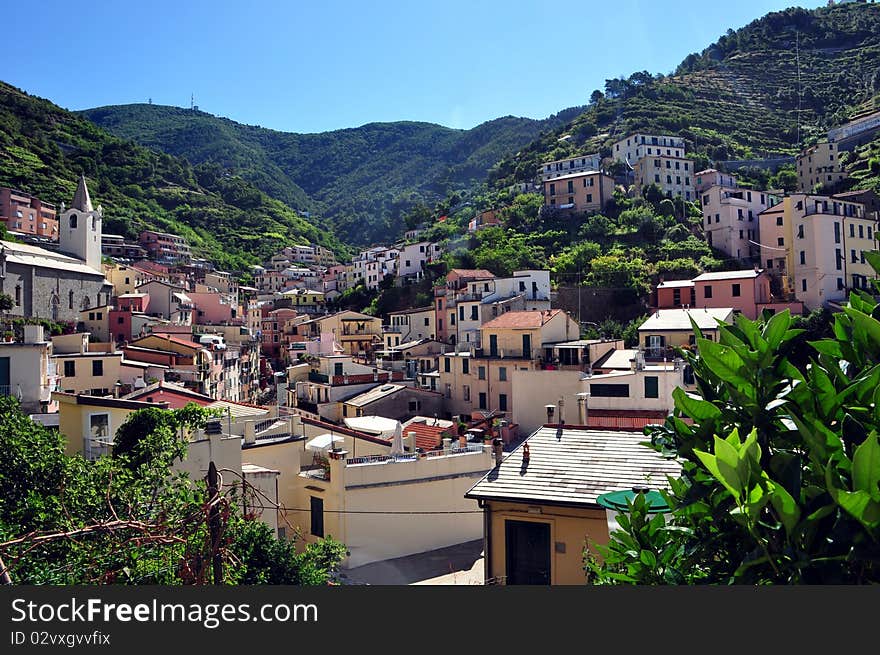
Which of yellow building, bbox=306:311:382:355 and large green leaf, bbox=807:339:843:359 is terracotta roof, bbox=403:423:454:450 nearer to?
large green leaf, bbox=807:339:843:359

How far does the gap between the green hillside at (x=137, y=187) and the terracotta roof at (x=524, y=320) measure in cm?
6923

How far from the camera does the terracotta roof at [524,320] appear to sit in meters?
34.8

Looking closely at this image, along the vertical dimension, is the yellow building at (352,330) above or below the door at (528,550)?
above

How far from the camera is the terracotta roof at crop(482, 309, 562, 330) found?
3484 cm

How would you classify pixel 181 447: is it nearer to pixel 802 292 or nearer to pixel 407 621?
pixel 407 621

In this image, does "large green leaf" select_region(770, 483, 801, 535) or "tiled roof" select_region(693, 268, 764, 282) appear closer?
"large green leaf" select_region(770, 483, 801, 535)

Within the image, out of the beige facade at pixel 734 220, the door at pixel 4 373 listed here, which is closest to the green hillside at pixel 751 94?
the beige facade at pixel 734 220

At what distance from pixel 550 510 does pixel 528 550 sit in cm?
71

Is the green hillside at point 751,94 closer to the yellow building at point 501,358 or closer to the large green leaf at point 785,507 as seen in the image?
the yellow building at point 501,358

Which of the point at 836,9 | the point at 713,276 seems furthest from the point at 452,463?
the point at 836,9

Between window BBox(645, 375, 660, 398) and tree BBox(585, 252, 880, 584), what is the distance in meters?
21.6

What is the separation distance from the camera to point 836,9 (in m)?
139

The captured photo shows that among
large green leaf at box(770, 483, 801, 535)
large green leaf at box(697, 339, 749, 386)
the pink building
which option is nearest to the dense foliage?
large green leaf at box(697, 339, 749, 386)

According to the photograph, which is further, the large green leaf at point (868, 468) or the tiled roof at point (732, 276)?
the tiled roof at point (732, 276)
